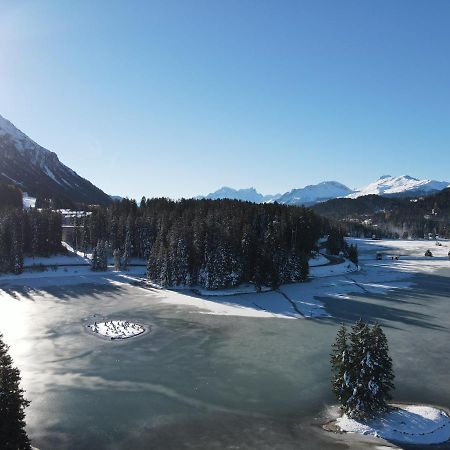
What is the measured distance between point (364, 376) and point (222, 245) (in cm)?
7079

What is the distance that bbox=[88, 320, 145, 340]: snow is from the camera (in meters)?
63.7

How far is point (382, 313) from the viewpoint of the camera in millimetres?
80438

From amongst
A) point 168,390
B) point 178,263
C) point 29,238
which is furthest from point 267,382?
point 29,238

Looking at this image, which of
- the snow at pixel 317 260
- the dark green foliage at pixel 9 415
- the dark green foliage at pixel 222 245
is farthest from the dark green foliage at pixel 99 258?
the dark green foliage at pixel 9 415

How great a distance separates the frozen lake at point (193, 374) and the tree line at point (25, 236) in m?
38.4

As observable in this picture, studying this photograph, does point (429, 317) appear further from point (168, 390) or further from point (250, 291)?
point (168, 390)

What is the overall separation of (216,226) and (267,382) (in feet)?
221

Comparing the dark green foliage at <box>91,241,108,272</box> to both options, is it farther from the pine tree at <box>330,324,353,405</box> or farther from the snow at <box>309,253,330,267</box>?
the pine tree at <box>330,324,353,405</box>

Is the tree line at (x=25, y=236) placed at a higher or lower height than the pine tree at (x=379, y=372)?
higher

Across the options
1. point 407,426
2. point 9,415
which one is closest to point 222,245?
point 407,426

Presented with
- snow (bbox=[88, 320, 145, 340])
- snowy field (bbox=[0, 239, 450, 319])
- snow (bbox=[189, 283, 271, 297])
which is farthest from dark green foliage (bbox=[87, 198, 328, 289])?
snow (bbox=[88, 320, 145, 340])

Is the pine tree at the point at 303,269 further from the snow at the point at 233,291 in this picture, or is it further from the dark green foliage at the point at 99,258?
the dark green foliage at the point at 99,258

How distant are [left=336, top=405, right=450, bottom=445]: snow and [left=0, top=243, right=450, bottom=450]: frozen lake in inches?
67.8

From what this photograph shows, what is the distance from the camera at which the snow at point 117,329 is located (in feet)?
209
